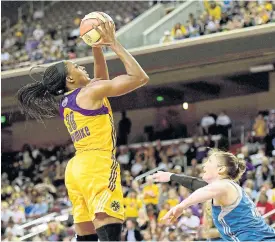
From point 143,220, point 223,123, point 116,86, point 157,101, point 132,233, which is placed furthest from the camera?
point 157,101

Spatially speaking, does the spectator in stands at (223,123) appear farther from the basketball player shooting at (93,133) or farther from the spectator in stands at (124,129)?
the basketball player shooting at (93,133)

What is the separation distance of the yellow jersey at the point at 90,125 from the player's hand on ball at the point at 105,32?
0.50m

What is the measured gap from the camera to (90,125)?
5797 millimetres

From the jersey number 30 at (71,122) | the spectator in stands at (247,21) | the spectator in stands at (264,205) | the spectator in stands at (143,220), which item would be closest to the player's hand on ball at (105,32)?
the jersey number 30 at (71,122)

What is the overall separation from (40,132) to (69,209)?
21.5ft

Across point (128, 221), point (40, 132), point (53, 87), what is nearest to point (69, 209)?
point (128, 221)

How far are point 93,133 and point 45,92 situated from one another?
25.0 inches

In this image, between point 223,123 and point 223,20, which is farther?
point 223,123

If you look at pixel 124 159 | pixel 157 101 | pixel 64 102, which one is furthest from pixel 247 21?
pixel 64 102

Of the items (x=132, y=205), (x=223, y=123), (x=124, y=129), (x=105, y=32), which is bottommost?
(x=132, y=205)

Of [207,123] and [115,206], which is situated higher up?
[115,206]

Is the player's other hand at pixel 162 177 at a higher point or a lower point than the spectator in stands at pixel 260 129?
higher

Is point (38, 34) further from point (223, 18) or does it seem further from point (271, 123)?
point (271, 123)

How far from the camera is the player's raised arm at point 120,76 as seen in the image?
5.45m
